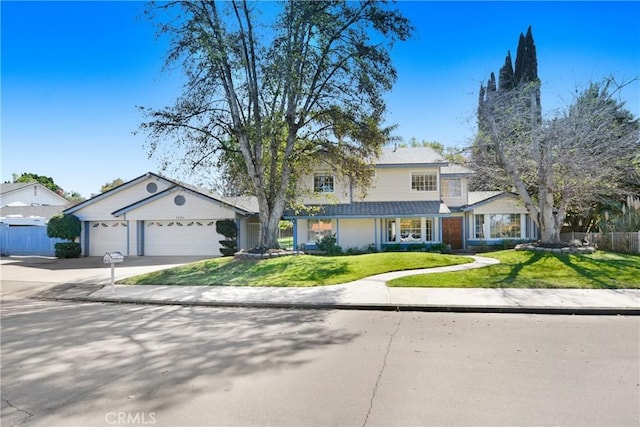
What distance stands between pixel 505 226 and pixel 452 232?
3.16 m

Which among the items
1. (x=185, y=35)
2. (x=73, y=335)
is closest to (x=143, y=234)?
(x=185, y=35)

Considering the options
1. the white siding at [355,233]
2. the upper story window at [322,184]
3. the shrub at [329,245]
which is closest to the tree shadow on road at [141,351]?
the shrub at [329,245]

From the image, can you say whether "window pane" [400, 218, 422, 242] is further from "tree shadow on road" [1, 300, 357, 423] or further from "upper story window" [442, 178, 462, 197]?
"tree shadow on road" [1, 300, 357, 423]

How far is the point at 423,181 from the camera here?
23781 millimetres

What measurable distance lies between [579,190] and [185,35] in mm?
17243

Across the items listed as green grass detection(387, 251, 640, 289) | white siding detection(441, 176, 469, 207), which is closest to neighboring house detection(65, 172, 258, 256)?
white siding detection(441, 176, 469, 207)

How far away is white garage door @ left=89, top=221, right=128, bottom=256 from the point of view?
24469 millimetres

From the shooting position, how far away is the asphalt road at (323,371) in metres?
3.78

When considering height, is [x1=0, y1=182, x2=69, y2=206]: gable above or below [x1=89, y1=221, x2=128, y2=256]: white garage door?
above

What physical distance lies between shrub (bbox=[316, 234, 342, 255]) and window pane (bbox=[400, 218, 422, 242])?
3.98 metres

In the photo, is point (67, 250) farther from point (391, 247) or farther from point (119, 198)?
point (391, 247)

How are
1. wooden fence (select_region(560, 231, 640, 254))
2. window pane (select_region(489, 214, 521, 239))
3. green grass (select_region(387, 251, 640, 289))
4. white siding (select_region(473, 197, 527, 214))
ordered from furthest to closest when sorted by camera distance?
1. window pane (select_region(489, 214, 521, 239))
2. white siding (select_region(473, 197, 527, 214))
3. wooden fence (select_region(560, 231, 640, 254))
4. green grass (select_region(387, 251, 640, 289))

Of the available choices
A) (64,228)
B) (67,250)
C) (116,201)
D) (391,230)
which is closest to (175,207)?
(116,201)

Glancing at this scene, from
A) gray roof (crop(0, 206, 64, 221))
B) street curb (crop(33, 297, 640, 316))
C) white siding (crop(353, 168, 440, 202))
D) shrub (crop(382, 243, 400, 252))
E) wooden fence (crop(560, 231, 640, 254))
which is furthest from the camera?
gray roof (crop(0, 206, 64, 221))
